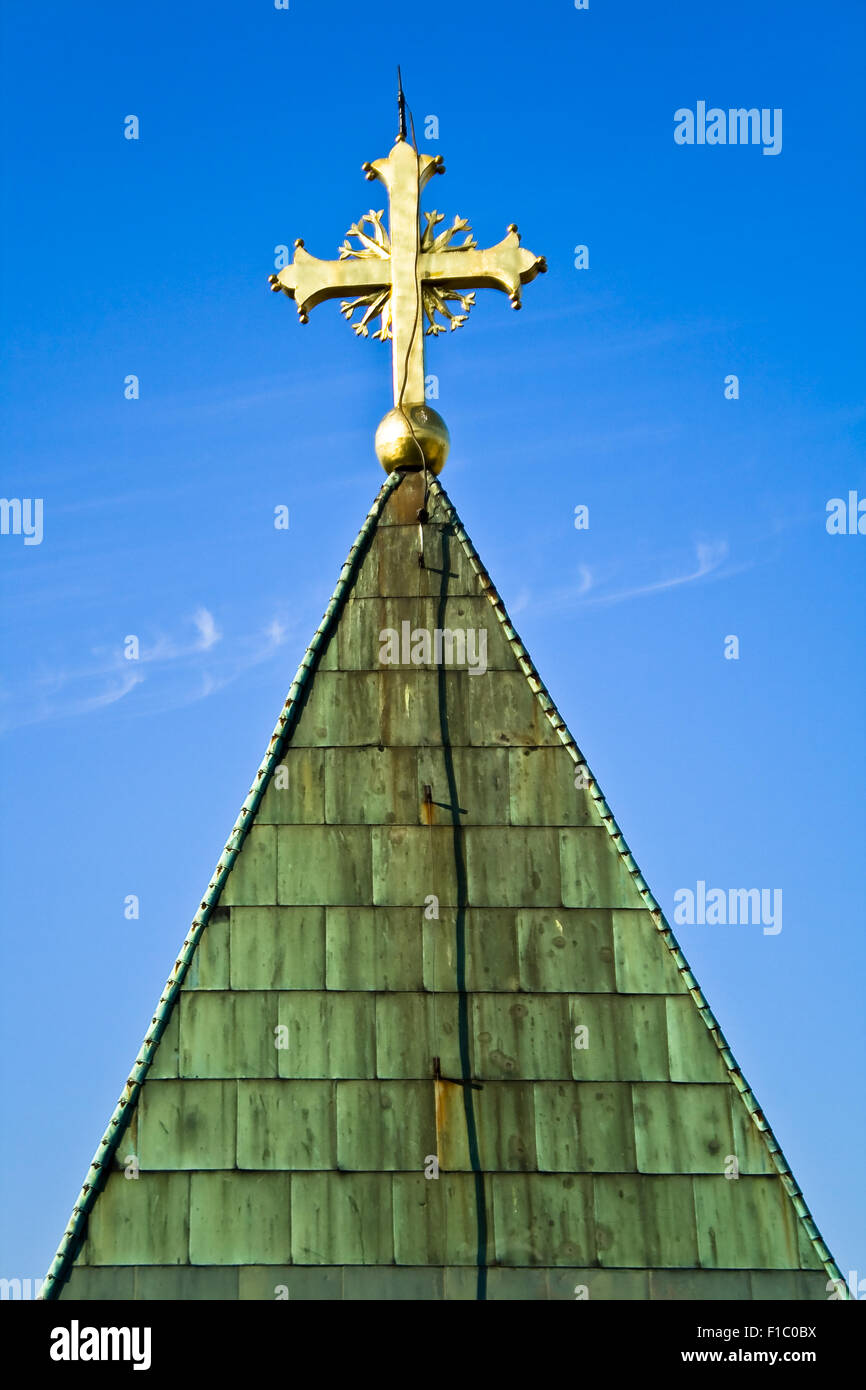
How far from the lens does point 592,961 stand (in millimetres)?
18469

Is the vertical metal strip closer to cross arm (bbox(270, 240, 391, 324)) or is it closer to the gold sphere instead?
the gold sphere

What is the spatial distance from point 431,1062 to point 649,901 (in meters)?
2.33

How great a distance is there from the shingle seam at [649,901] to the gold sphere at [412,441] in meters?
0.36

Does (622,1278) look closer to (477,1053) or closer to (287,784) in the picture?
(477,1053)

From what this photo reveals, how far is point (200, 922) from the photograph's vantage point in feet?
60.8

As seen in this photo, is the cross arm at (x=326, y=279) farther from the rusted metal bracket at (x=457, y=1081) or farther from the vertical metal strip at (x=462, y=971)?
the rusted metal bracket at (x=457, y=1081)

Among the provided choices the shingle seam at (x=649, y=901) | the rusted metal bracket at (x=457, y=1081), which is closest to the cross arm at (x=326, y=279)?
the shingle seam at (x=649, y=901)

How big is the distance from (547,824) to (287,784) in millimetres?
2272

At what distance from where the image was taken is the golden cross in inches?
878

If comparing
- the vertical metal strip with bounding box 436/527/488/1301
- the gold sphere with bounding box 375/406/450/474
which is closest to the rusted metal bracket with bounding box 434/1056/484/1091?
the vertical metal strip with bounding box 436/527/488/1301

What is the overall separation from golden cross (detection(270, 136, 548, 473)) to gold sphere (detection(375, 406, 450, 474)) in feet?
1.42
